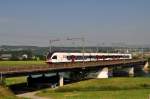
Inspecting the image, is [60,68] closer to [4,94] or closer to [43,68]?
[43,68]

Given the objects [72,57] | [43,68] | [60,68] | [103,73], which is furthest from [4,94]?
[72,57]

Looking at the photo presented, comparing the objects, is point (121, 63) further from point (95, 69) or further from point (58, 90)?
point (58, 90)

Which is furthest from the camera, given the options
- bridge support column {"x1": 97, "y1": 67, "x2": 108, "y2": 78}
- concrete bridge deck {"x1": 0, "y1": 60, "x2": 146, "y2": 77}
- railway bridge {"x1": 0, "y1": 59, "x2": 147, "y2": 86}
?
bridge support column {"x1": 97, "y1": 67, "x2": 108, "y2": 78}

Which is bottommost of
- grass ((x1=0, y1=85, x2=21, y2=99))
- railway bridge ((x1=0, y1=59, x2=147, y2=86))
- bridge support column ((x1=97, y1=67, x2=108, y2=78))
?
grass ((x1=0, y1=85, x2=21, y2=99))

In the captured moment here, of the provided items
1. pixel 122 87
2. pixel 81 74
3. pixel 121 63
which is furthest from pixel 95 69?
pixel 122 87

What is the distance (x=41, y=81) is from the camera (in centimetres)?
10675

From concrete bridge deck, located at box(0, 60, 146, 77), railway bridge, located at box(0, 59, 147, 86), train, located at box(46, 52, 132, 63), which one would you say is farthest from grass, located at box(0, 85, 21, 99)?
train, located at box(46, 52, 132, 63)

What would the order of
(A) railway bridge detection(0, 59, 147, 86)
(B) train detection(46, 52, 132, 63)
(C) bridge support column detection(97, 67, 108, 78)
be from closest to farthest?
(A) railway bridge detection(0, 59, 147, 86) < (B) train detection(46, 52, 132, 63) < (C) bridge support column detection(97, 67, 108, 78)

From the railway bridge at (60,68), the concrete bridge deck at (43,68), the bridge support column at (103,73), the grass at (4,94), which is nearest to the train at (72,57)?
the railway bridge at (60,68)

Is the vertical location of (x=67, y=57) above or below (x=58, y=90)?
above

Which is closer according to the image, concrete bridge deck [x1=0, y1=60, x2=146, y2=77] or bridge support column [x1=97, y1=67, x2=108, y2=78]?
concrete bridge deck [x1=0, y1=60, x2=146, y2=77]

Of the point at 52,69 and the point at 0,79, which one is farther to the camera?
the point at 52,69

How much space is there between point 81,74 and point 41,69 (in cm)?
3924

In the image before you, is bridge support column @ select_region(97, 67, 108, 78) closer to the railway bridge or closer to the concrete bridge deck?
the railway bridge
